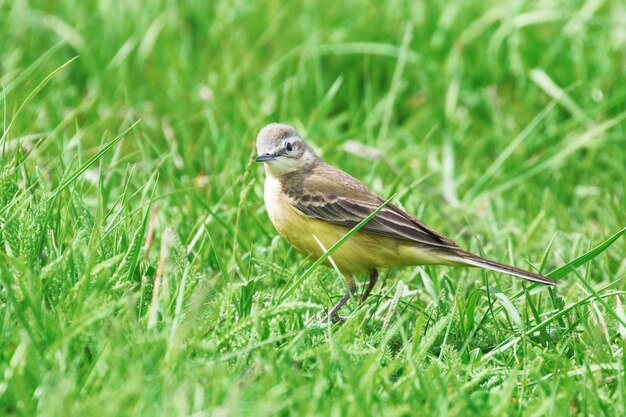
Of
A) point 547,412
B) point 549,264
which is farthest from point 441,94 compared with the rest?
point 547,412

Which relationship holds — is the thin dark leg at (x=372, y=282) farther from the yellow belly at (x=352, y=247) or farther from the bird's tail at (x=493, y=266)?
the bird's tail at (x=493, y=266)

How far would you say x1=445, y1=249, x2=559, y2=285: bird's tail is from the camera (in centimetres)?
483

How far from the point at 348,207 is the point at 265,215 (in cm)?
63

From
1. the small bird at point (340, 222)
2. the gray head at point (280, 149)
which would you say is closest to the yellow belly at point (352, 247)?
the small bird at point (340, 222)

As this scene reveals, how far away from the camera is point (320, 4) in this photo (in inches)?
351

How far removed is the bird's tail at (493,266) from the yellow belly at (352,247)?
0.12m

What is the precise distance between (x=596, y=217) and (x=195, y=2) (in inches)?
152

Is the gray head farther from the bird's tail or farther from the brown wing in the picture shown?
the bird's tail

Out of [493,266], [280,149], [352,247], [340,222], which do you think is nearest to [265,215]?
[280,149]

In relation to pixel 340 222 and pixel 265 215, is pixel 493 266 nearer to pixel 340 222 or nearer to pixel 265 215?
pixel 340 222

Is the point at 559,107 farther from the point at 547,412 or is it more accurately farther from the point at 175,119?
the point at 547,412

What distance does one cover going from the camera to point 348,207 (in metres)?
5.73

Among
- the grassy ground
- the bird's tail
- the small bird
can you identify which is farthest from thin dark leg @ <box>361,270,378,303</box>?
the bird's tail

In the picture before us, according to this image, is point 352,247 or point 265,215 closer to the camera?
point 352,247
